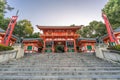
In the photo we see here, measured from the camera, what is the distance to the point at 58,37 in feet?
72.0

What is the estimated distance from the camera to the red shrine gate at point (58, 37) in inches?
841

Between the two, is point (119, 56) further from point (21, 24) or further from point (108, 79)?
point (21, 24)

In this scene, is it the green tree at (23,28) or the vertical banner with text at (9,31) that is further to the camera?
the green tree at (23,28)

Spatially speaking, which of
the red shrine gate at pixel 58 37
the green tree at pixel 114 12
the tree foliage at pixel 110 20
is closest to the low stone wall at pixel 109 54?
the red shrine gate at pixel 58 37

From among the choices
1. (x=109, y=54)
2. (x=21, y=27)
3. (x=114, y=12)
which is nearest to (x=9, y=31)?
(x=109, y=54)

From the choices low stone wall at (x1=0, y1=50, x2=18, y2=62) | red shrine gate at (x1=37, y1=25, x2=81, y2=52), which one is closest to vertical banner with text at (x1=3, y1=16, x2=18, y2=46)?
low stone wall at (x1=0, y1=50, x2=18, y2=62)

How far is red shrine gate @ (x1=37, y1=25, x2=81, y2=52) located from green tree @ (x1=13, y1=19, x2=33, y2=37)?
1059cm

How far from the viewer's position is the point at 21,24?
32.8 metres

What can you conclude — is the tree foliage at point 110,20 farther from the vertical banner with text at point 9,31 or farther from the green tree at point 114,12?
the vertical banner with text at point 9,31

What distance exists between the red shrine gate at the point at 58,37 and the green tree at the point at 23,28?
1059cm

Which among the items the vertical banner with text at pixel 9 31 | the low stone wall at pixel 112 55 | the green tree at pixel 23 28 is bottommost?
the low stone wall at pixel 112 55

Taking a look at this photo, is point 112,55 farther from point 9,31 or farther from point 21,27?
point 21,27

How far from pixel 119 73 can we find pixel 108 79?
1.19 m

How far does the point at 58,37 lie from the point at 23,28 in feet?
43.7
